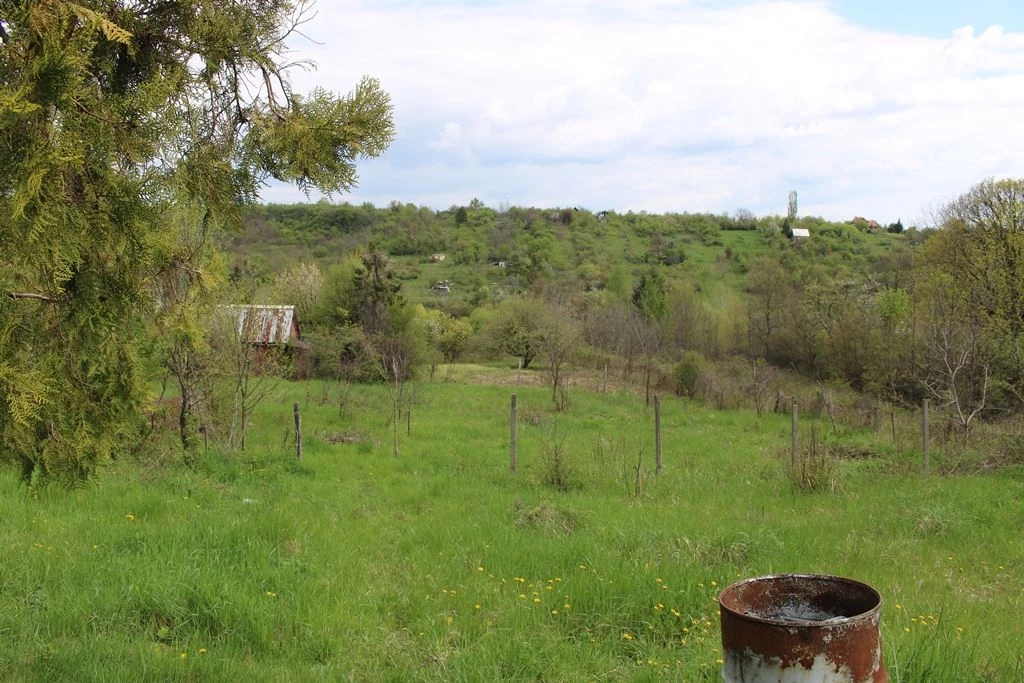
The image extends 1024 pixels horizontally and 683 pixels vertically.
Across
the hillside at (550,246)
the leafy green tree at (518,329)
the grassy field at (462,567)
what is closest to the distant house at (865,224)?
the hillside at (550,246)

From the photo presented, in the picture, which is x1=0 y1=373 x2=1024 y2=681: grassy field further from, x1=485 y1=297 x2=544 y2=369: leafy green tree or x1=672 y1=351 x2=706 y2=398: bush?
x1=485 y1=297 x2=544 y2=369: leafy green tree

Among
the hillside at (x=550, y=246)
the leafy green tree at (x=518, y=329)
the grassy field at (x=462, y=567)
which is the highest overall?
the hillside at (x=550, y=246)

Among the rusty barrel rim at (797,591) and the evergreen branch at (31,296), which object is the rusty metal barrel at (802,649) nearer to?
the rusty barrel rim at (797,591)

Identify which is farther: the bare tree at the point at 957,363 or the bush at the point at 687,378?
the bush at the point at 687,378

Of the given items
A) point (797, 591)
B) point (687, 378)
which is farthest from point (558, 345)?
point (797, 591)

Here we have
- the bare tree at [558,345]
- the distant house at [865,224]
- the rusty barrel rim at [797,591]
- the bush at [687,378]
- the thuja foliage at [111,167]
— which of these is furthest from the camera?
the distant house at [865,224]

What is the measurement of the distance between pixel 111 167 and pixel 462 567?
461cm

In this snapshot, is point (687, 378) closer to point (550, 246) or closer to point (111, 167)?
point (111, 167)

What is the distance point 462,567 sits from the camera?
646 cm

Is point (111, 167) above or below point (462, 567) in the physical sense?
above

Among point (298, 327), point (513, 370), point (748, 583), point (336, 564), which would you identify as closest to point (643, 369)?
point (513, 370)

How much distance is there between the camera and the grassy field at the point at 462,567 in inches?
178

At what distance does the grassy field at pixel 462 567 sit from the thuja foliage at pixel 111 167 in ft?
6.47

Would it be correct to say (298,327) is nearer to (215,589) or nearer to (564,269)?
(215,589)
